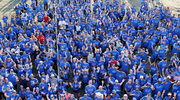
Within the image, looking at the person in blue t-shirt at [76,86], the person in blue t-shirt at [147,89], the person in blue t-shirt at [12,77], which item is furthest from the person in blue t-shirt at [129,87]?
the person in blue t-shirt at [12,77]

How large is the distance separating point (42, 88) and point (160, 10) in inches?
525

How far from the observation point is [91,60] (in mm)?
12672

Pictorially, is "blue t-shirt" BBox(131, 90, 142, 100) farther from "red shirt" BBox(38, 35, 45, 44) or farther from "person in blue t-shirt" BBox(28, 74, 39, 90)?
"red shirt" BBox(38, 35, 45, 44)

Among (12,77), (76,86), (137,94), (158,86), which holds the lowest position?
(137,94)

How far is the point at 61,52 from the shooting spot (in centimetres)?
1326

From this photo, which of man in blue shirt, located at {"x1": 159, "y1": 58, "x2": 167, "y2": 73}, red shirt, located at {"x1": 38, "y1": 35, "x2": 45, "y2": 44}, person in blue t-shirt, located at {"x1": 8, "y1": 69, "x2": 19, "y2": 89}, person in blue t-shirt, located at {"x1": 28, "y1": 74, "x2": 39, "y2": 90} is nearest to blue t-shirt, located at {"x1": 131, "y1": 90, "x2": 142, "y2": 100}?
man in blue shirt, located at {"x1": 159, "y1": 58, "x2": 167, "y2": 73}

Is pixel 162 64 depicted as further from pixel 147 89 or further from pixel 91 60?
pixel 91 60

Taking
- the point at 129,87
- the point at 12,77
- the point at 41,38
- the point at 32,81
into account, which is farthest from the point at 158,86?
the point at 41,38

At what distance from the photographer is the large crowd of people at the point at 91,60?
10594 mm

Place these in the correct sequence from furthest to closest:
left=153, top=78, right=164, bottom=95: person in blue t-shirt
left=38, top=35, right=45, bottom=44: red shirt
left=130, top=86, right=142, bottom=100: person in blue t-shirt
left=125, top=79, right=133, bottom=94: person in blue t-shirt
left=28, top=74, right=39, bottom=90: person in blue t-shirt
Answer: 1. left=38, top=35, right=45, bottom=44: red shirt
2. left=28, top=74, right=39, bottom=90: person in blue t-shirt
3. left=125, top=79, right=133, bottom=94: person in blue t-shirt
4. left=153, top=78, right=164, bottom=95: person in blue t-shirt
5. left=130, top=86, right=142, bottom=100: person in blue t-shirt

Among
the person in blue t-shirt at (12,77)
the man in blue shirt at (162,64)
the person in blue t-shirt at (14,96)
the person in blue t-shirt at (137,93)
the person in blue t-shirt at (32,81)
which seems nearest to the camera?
the person in blue t-shirt at (14,96)

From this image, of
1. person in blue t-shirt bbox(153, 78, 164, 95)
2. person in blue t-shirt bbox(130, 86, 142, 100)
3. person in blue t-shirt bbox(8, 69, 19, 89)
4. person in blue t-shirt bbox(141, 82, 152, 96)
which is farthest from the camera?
person in blue t-shirt bbox(8, 69, 19, 89)

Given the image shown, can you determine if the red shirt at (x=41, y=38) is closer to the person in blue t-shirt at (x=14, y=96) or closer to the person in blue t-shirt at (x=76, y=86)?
the person in blue t-shirt at (x=76, y=86)

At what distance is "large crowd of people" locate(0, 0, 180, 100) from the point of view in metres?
10.6
